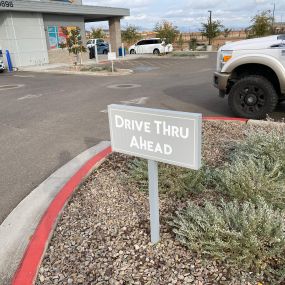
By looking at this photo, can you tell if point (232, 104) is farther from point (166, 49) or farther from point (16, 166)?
point (166, 49)

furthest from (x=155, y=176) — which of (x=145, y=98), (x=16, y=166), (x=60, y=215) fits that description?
(x=145, y=98)

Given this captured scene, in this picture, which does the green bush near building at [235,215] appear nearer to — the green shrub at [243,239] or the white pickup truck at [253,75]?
the green shrub at [243,239]

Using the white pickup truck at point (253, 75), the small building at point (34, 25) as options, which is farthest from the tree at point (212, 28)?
A: the white pickup truck at point (253, 75)

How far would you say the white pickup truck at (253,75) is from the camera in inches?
224

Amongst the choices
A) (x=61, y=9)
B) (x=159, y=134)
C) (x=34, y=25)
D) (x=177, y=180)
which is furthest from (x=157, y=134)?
(x=61, y=9)

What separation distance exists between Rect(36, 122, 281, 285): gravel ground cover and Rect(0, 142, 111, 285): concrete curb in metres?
0.09

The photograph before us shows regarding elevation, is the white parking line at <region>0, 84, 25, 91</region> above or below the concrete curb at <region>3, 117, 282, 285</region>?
above

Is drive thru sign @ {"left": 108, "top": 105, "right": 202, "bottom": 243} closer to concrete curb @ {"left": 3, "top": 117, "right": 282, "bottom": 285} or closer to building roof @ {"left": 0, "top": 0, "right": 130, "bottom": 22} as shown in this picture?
concrete curb @ {"left": 3, "top": 117, "right": 282, "bottom": 285}

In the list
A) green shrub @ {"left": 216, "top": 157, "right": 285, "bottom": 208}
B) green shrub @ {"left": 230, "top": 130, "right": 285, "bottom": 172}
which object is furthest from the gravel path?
green shrub @ {"left": 230, "top": 130, "right": 285, "bottom": 172}

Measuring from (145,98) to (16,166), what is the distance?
551 centimetres

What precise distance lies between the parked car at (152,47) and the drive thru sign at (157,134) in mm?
30864

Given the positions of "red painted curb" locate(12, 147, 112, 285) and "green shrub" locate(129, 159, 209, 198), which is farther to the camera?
"green shrub" locate(129, 159, 209, 198)

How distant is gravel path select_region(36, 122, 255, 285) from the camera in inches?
92.0

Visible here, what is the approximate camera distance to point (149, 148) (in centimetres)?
220
